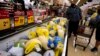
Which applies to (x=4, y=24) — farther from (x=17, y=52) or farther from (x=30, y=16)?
(x=30, y=16)

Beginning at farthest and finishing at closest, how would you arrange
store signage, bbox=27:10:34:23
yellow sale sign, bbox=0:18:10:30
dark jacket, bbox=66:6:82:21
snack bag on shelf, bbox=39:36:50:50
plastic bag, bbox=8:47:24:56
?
dark jacket, bbox=66:6:82:21 < store signage, bbox=27:10:34:23 < yellow sale sign, bbox=0:18:10:30 < snack bag on shelf, bbox=39:36:50:50 < plastic bag, bbox=8:47:24:56

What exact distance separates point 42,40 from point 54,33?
737 mm

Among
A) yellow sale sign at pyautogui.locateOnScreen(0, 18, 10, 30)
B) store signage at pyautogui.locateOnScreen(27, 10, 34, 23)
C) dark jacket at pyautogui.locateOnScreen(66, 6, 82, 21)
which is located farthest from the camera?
dark jacket at pyautogui.locateOnScreen(66, 6, 82, 21)

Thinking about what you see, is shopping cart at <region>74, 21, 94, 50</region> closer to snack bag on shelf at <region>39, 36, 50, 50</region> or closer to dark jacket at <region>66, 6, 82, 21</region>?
dark jacket at <region>66, 6, 82, 21</region>

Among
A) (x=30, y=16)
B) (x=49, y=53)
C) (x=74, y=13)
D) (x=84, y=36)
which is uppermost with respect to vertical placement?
(x=30, y=16)

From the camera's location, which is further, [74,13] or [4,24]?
[74,13]

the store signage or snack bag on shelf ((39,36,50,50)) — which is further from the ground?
the store signage

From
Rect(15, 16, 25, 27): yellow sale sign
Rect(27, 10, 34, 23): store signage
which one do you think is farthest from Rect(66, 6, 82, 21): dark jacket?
Rect(15, 16, 25, 27): yellow sale sign

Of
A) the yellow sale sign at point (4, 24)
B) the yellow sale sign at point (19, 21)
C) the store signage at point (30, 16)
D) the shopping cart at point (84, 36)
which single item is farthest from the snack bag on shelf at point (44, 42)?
the shopping cart at point (84, 36)

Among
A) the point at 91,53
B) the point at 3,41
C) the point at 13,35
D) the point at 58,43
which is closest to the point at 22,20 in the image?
the point at 13,35

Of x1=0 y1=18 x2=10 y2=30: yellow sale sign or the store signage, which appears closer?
x1=0 y1=18 x2=10 y2=30: yellow sale sign

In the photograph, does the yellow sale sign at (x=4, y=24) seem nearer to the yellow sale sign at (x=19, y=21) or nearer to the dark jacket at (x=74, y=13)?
the yellow sale sign at (x=19, y=21)

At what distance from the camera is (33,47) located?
1.63 meters

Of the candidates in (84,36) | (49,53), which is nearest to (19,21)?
(49,53)
